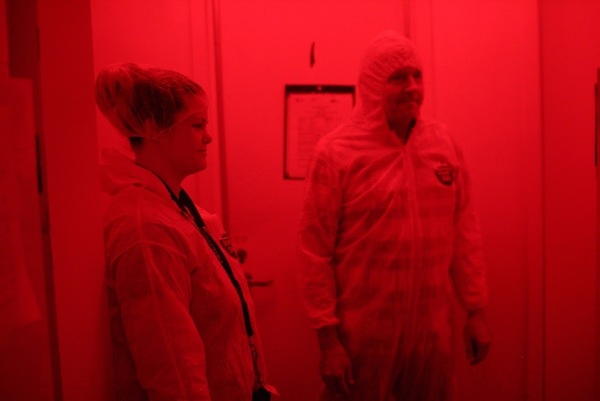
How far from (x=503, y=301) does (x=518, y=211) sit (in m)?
0.37

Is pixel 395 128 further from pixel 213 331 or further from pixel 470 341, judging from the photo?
pixel 213 331

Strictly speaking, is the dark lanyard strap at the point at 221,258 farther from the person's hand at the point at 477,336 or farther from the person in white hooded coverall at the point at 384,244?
the person's hand at the point at 477,336

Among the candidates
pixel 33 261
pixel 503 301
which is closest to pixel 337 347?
pixel 503 301

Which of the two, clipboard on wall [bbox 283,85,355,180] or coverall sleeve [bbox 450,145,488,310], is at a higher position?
clipboard on wall [bbox 283,85,355,180]

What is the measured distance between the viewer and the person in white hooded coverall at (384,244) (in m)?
1.37

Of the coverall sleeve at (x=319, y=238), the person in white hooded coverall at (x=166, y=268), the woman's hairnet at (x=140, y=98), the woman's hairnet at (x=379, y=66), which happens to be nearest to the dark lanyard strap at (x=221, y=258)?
the person in white hooded coverall at (x=166, y=268)

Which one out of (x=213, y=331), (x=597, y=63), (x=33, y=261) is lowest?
(x=213, y=331)

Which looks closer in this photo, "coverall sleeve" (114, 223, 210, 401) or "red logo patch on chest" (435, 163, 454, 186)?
"coverall sleeve" (114, 223, 210, 401)

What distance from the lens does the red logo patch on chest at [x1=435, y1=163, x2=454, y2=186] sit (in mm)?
1441

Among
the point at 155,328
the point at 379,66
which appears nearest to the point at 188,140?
the point at 155,328

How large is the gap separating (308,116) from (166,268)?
44.0 inches

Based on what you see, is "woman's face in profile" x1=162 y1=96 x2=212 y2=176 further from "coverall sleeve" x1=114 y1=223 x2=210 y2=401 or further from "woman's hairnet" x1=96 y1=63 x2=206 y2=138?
"coverall sleeve" x1=114 y1=223 x2=210 y2=401

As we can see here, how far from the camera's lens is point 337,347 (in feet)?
4.53

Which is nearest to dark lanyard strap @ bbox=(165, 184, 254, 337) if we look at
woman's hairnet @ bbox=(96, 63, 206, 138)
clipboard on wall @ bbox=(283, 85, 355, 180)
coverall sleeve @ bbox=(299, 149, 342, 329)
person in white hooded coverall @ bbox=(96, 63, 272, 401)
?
person in white hooded coverall @ bbox=(96, 63, 272, 401)
